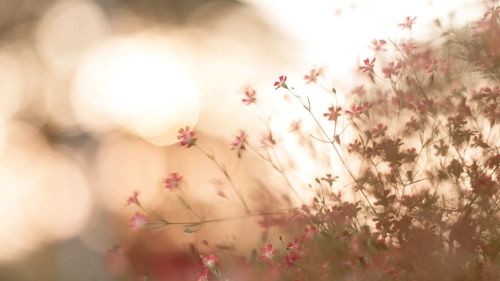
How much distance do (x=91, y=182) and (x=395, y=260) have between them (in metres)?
5.01

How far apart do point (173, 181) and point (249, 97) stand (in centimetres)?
59

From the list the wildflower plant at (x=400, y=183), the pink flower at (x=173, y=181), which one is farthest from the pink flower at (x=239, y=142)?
the pink flower at (x=173, y=181)

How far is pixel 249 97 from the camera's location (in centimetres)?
393

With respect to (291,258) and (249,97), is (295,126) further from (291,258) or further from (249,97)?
(291,258)

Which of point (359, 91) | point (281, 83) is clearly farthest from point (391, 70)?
point (281, 83)

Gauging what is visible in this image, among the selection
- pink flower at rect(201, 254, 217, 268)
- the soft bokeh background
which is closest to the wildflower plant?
pink flower at rect(201, 254, 217, 268)

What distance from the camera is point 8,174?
8.52 metres

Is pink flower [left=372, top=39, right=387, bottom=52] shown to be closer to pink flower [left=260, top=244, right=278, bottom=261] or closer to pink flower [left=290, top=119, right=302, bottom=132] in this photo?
pink flower [left=290, top=119, right=302, bottom=132]

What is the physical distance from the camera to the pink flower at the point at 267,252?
340 cm

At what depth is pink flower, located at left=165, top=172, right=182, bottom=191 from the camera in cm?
365

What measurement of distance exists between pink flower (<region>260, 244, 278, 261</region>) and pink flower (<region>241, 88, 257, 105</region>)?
77 centimetres

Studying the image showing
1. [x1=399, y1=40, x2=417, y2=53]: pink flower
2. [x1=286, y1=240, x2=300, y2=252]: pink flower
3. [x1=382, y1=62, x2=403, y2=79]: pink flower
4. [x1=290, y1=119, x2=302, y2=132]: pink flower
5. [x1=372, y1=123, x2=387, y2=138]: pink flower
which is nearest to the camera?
[x1=286, y1=240, x2=300, y2=252]: pink flower

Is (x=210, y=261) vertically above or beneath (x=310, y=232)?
beneath

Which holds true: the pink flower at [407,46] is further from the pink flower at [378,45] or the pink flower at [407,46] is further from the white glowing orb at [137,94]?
the white glowing orb at [137,94]
